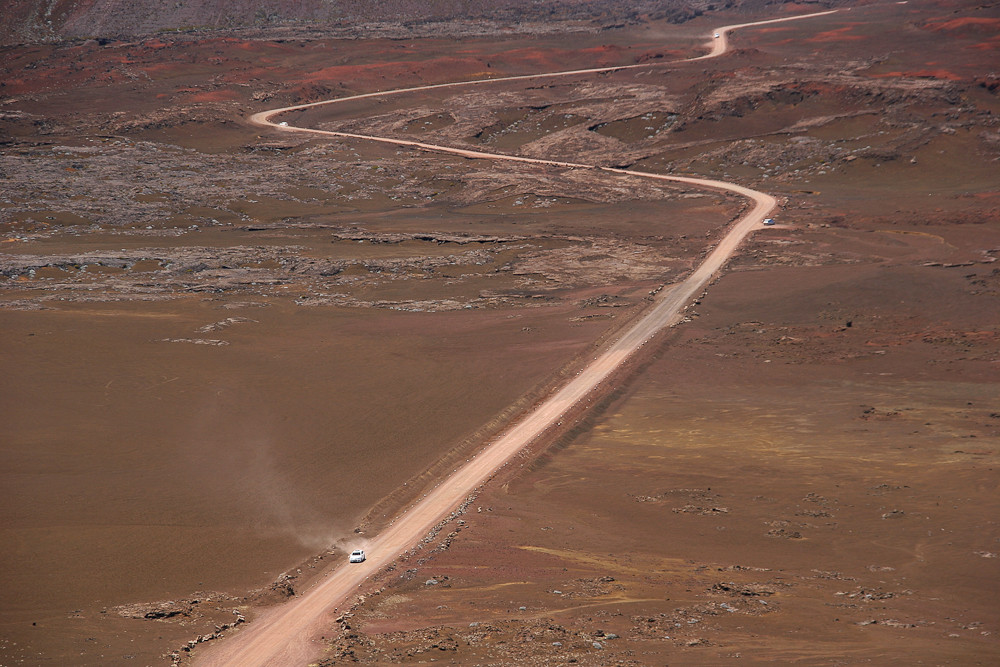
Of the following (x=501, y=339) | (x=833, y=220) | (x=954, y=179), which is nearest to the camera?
(x=501, y=339)

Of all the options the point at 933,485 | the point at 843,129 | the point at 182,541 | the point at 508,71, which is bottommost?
the point at 933,485

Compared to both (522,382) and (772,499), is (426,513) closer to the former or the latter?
(772,499)

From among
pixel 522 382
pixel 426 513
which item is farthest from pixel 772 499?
pixel 522 382

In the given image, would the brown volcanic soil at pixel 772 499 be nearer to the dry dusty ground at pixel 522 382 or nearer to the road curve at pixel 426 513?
the dry dusty ground at pixel 522 382

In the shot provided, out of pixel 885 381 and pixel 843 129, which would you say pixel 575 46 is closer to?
pixel 843 129

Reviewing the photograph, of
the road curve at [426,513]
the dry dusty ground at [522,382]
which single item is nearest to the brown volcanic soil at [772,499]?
the dry dusty ground at [522,382]

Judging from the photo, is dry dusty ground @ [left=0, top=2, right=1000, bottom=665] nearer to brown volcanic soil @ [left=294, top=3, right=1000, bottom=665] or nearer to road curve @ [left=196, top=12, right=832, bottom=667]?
brown volcanic soil @ [left=294, top=3, right=1000, bottom=665]

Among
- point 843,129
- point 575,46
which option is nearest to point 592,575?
point 843,129
